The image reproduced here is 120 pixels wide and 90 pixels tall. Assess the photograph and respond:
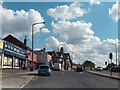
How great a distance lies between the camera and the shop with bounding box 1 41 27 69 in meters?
60.4

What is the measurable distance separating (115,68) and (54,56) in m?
87.3

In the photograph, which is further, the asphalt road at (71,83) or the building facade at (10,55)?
the building facade at (10,55)

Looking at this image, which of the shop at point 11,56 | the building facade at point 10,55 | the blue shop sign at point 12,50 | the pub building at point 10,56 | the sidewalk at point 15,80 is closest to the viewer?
the sidewalk at point 15,80

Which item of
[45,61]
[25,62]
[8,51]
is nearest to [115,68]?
[25,62]

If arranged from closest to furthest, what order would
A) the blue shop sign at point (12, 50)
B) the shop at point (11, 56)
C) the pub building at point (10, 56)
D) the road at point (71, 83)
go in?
the road at point (71, 83)
the pub building at point (10, 56)
the blue shop sign at point (12, 50)
the shop at point (11, 56)

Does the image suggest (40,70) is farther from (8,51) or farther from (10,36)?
(10,36)

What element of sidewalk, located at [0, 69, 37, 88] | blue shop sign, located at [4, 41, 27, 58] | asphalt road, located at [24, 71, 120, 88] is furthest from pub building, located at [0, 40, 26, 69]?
asphalt road, located at [24, 71, 120, 88]

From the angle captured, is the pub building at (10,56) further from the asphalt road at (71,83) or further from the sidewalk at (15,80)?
the asphalt road at (71,83)

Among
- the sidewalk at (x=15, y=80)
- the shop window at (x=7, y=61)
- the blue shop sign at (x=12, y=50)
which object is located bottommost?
the sidewalk at (x=15, y=80)

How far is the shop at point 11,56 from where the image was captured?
60375mm

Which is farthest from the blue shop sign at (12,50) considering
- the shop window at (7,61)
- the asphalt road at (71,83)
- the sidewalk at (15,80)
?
the asphalt road at (71,83)

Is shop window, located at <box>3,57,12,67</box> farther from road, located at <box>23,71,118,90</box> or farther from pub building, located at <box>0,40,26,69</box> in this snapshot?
road, located at <box>23,71,118,90</box>

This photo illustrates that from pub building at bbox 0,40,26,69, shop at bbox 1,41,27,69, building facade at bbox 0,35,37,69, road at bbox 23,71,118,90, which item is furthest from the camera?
shop at bbox 1,41,27,69

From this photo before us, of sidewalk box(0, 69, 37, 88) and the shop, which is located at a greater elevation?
the shop
